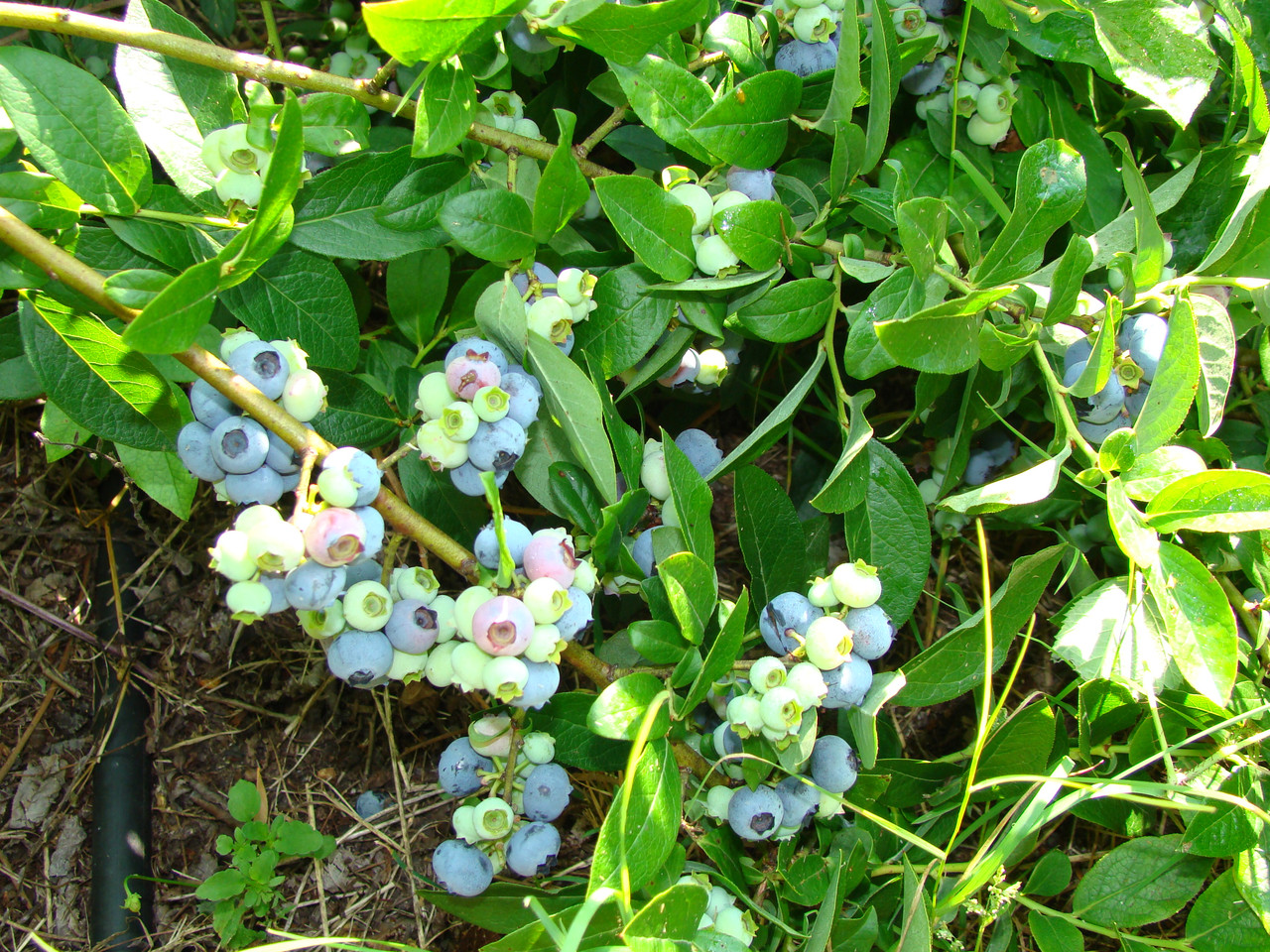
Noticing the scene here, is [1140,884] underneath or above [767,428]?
underneath

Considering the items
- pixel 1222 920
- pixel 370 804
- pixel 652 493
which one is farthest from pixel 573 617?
pixel 1222 920

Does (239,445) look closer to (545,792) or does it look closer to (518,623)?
(518,623)

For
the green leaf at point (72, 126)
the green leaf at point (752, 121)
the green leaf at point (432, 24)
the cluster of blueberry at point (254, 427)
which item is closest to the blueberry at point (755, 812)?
the cluster of blueberry at point (254, 427)

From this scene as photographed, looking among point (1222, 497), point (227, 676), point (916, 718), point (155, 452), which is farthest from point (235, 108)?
point (916, 718)

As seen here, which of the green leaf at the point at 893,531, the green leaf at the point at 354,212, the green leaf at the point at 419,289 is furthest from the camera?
the green leaf at the point at 419,289

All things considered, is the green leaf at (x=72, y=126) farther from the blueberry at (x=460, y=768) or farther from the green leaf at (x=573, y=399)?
the blueberry at (x=460, y=768)

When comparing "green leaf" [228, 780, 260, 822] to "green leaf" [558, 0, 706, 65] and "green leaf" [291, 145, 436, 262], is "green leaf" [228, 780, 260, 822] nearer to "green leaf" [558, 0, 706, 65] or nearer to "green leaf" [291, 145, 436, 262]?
"green leaf" [291, 145, 436, 262]
